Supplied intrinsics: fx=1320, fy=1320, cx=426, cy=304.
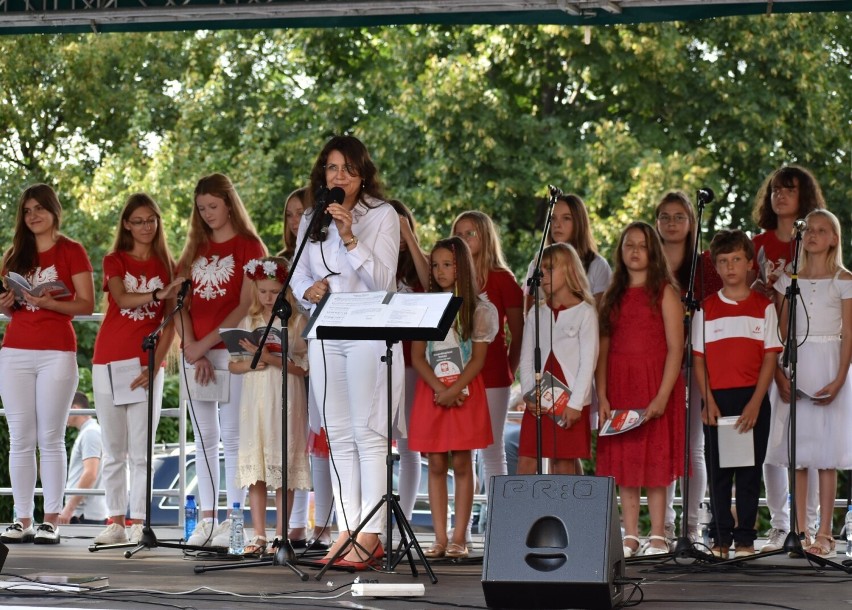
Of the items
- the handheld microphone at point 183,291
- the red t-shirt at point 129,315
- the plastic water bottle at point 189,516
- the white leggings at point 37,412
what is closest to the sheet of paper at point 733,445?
the handheld microphone at point 183,291

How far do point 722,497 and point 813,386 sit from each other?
2.17 ft

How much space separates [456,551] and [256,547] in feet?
2.87

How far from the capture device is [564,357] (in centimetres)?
601

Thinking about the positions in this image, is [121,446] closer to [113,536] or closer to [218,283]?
[113,536]

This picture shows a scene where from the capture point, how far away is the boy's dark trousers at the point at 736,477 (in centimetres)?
584

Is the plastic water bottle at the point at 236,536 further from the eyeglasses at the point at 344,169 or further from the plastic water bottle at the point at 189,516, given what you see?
the eyeglasses at the point at 344,169

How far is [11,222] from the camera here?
53.2 ft

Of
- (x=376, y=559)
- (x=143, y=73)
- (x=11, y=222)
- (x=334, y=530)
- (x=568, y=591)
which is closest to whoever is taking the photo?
(x=568, y=591)

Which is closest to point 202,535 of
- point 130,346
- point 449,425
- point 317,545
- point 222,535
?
point 222,535

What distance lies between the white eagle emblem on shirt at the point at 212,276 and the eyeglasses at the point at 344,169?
1244mm

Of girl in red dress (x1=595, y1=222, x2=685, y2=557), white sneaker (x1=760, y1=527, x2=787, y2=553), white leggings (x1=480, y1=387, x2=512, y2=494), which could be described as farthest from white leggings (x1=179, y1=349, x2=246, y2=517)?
white sneaker (x1=760, y1=527, x2=787, y2=553)

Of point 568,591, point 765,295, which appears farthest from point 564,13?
point 568,591

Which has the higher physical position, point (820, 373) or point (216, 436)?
point (820, 373)

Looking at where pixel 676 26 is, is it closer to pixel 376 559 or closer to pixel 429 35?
pixel 429 35
